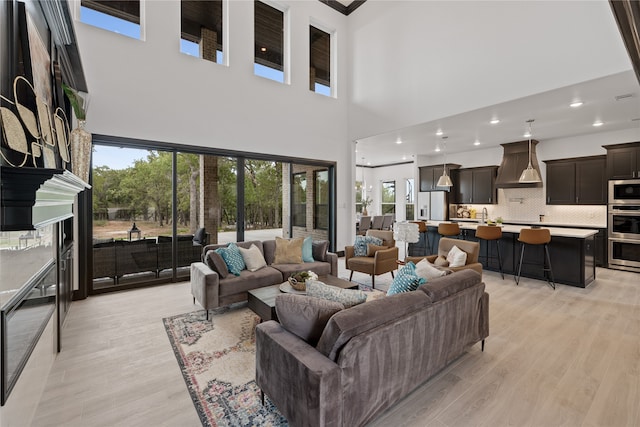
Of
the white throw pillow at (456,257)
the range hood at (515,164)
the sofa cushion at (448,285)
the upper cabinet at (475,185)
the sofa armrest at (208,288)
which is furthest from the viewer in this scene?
the upper cabinet at (475,185)

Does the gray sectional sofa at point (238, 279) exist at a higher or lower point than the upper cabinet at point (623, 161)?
lower

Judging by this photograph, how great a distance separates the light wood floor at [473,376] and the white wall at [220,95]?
3079 mm

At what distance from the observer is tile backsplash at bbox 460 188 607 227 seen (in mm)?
6863

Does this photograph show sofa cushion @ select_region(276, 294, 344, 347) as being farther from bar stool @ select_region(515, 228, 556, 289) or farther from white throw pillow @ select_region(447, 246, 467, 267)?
bar stool @ select_region(515, 228, 556, 289)

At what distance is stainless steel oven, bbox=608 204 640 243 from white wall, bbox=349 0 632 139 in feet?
13.2

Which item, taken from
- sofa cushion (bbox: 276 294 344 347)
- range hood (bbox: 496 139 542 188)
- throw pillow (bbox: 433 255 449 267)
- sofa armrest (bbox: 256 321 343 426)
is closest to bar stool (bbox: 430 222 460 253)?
throw pillow (bbox: 433 255 449 267)

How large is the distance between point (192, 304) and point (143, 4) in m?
5.02

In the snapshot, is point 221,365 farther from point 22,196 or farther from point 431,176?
point 431,176

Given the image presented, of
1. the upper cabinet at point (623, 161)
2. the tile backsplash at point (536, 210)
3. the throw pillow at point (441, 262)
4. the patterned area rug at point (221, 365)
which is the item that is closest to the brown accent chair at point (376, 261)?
the throw pillow at point (441, 262)

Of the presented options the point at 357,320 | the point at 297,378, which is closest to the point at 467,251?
the point at 357,320

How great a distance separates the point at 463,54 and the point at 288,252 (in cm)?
467

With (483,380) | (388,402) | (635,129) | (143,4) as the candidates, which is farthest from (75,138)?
(635,129)

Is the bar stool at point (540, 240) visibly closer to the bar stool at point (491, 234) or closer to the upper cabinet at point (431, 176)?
the bar stool at point (491, 234)

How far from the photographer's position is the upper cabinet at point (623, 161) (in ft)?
19.6
